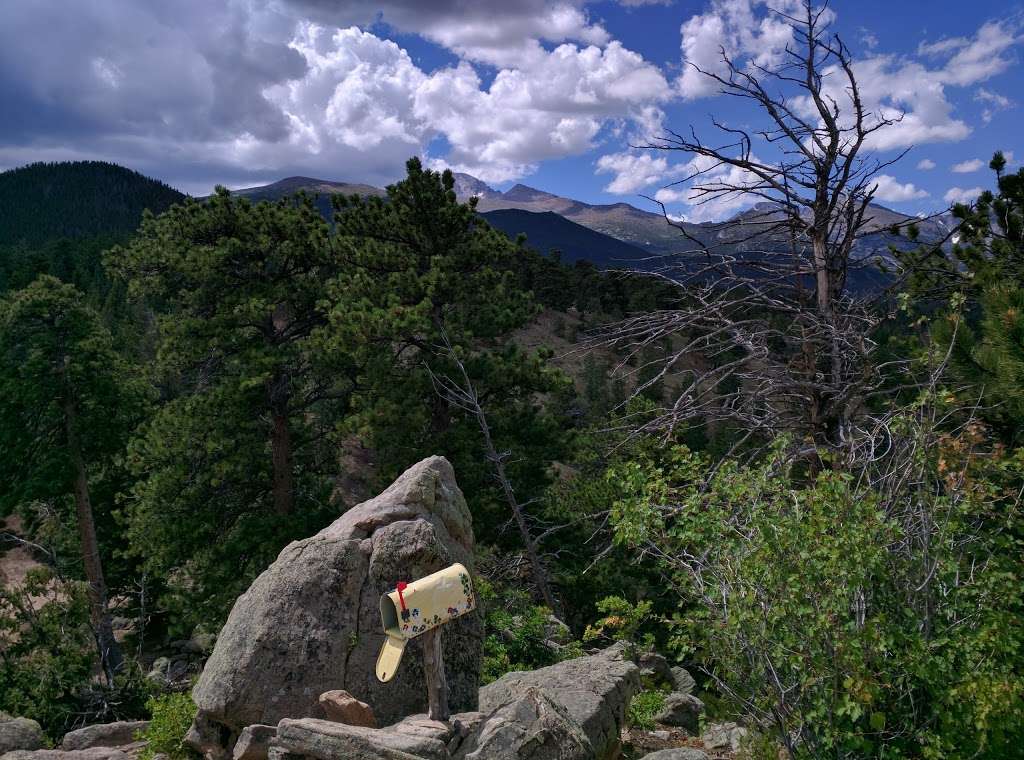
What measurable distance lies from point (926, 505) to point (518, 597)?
9409 millimetres

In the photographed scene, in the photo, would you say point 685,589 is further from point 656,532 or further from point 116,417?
point 116,417

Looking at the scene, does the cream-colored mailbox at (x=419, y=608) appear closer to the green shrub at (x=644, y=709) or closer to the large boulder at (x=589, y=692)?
the large boulder at (x=589, y=692)

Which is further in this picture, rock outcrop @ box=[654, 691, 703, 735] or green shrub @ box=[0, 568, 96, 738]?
green shrub @ box=[0, 568, 96, 738]

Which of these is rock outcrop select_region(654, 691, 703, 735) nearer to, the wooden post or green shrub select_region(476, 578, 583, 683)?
green shrub select_region(476, 578, 583, 683)

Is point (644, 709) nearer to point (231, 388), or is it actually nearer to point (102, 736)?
point (102, 736)

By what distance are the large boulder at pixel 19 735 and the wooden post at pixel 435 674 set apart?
6248 millimetres

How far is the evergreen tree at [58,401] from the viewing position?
1852 cm

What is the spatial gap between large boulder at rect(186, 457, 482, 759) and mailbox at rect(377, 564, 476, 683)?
164 centimetres

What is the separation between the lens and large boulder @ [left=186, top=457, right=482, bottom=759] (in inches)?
273

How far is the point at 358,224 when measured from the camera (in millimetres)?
18875

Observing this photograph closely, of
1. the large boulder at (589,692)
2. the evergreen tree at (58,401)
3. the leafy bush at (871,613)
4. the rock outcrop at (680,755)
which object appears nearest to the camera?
the leafy bush at (871,613)

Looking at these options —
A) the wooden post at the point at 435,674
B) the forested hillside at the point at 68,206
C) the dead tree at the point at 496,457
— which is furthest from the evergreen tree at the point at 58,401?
the forested hillside at the point at 68,206

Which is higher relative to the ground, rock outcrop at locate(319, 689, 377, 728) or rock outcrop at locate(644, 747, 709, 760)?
rock outcrop at locate(319, 689, 377, 728)

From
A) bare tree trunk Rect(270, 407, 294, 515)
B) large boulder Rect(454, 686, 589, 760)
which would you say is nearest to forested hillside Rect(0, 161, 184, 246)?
bare tree trunk Rect(270, 407, 294, 515)
